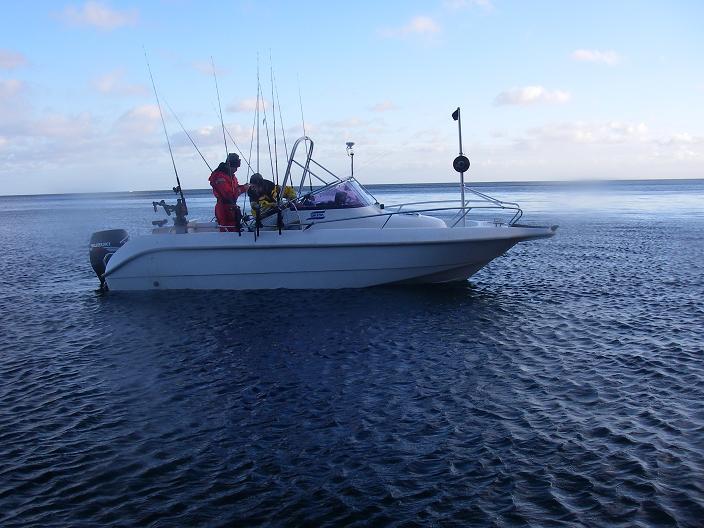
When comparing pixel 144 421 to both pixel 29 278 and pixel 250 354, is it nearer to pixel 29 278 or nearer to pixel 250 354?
pixel 250 354

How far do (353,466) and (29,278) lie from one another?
16.3 m

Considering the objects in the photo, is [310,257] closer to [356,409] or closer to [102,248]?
[102,248]

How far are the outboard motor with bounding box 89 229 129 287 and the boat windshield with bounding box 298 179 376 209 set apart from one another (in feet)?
17.3

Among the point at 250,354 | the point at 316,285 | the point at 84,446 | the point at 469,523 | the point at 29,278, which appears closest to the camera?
the point at 469,523

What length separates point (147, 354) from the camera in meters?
10.6

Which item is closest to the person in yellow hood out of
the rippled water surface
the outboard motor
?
the rippled water surface

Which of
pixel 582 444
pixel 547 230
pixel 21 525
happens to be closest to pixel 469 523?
pixel 582 444

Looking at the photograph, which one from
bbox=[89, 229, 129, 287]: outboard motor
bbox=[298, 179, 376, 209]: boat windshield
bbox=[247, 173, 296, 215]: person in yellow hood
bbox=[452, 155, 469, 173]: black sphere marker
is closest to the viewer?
bbox=[452, 155, 469, 173]: black sphere marker

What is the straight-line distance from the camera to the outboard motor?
16.3 metres

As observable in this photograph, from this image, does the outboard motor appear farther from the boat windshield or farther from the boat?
the boat windshield

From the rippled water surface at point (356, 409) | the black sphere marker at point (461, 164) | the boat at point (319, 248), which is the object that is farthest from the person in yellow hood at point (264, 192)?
the black sphere marker at point (461, 164)

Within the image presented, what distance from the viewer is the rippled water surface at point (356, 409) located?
18.9 ft

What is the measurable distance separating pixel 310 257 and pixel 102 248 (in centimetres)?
581

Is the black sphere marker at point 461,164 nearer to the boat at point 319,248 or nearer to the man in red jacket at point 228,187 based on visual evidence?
the boat at point 319,248
